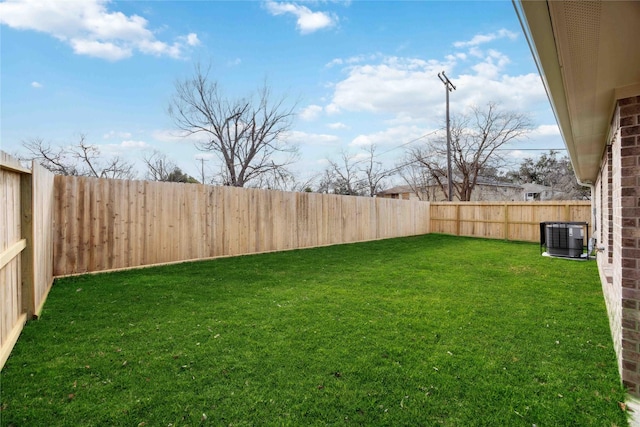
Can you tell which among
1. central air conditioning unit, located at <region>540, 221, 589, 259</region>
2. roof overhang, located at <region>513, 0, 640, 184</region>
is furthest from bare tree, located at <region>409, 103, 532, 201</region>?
roof overhang, located at <region>513, 0, 640, 184</region>

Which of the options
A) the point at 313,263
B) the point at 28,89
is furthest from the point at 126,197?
the point at 28,89

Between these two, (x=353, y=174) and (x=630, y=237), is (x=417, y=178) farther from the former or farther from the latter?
(x=630, y=237)

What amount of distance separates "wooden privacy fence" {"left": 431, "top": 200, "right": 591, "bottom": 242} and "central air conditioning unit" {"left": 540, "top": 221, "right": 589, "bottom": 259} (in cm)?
289

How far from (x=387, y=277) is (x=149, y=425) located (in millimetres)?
3966

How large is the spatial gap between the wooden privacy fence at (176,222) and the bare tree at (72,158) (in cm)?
847

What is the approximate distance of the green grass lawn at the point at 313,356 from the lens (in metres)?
1.74

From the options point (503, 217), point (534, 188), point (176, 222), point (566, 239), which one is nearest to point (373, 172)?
point (503, 217)

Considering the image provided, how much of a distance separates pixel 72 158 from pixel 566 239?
16548 mm

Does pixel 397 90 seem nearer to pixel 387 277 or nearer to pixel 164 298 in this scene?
pixel 387 277

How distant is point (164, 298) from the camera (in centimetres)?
380

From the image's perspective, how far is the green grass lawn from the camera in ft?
5.69

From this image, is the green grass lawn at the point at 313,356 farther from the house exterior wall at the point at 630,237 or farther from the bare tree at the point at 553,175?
the bare tree at the point at 553,175

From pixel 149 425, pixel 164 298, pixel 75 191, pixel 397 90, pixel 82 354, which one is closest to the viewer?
pixel 149 425

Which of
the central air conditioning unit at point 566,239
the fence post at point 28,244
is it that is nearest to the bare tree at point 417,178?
the central air conditioning unit at point 566,239
